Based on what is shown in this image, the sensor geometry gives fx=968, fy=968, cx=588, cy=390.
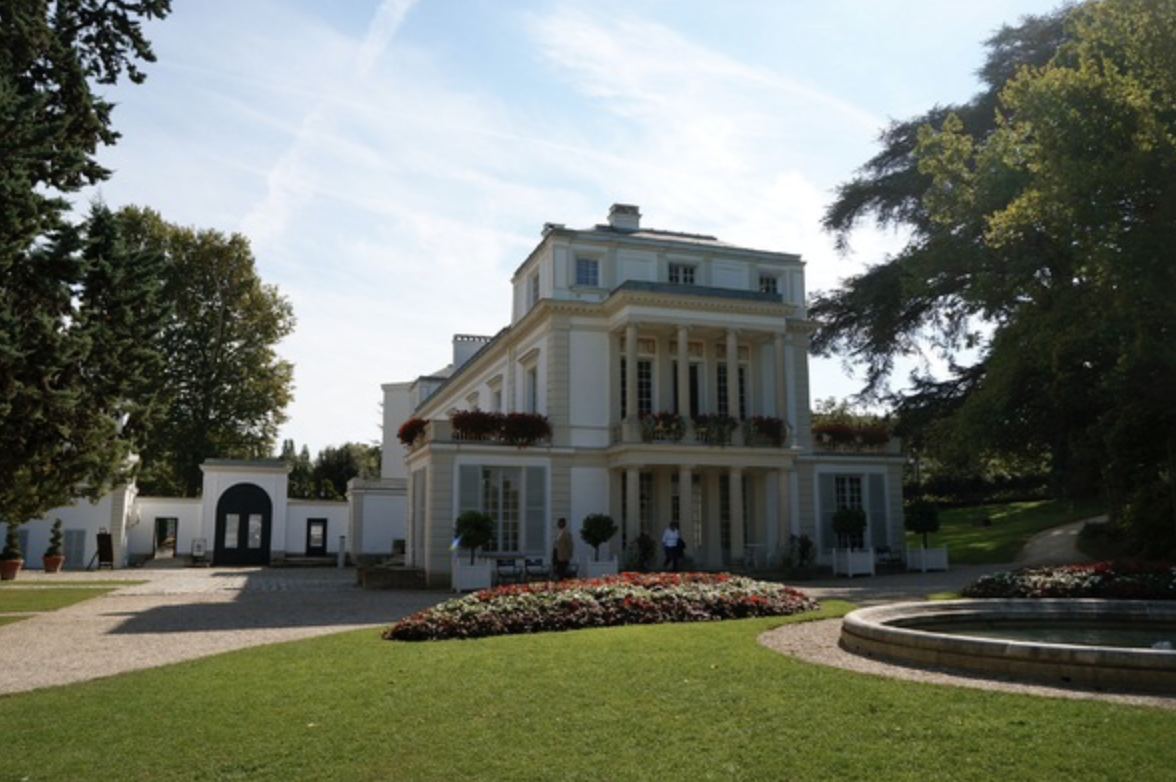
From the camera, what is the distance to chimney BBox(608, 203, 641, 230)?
32656mm

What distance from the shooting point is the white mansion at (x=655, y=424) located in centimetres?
2748

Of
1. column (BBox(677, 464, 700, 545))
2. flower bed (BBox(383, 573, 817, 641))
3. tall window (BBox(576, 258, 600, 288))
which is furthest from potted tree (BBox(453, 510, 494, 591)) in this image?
tall window (BBox(576, 258, 600, 288))

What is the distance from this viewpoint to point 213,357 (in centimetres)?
4788

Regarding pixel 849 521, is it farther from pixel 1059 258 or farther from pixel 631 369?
pixel 1059 258

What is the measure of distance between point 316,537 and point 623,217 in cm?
2323

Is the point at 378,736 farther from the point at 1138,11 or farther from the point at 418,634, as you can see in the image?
the point at 1138,11

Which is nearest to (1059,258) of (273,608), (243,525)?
(273,608)

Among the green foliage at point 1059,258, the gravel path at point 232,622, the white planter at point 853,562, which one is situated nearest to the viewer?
the gravel path at point 232,622

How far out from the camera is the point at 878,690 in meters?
8.01

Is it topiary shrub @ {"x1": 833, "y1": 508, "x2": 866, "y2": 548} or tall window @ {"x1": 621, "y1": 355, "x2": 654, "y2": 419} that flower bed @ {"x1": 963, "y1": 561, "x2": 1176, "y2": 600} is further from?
tall window @ {"x1": 621, "y1": 355, "x2": 654, "y2": 419}

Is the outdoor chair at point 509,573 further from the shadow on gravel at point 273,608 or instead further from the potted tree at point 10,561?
the potted tree at point 10,561

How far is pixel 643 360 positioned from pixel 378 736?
23046mm

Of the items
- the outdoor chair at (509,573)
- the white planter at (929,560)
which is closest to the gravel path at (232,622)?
the white planter at (929,560)

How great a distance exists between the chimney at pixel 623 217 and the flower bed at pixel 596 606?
17934 millimetres
